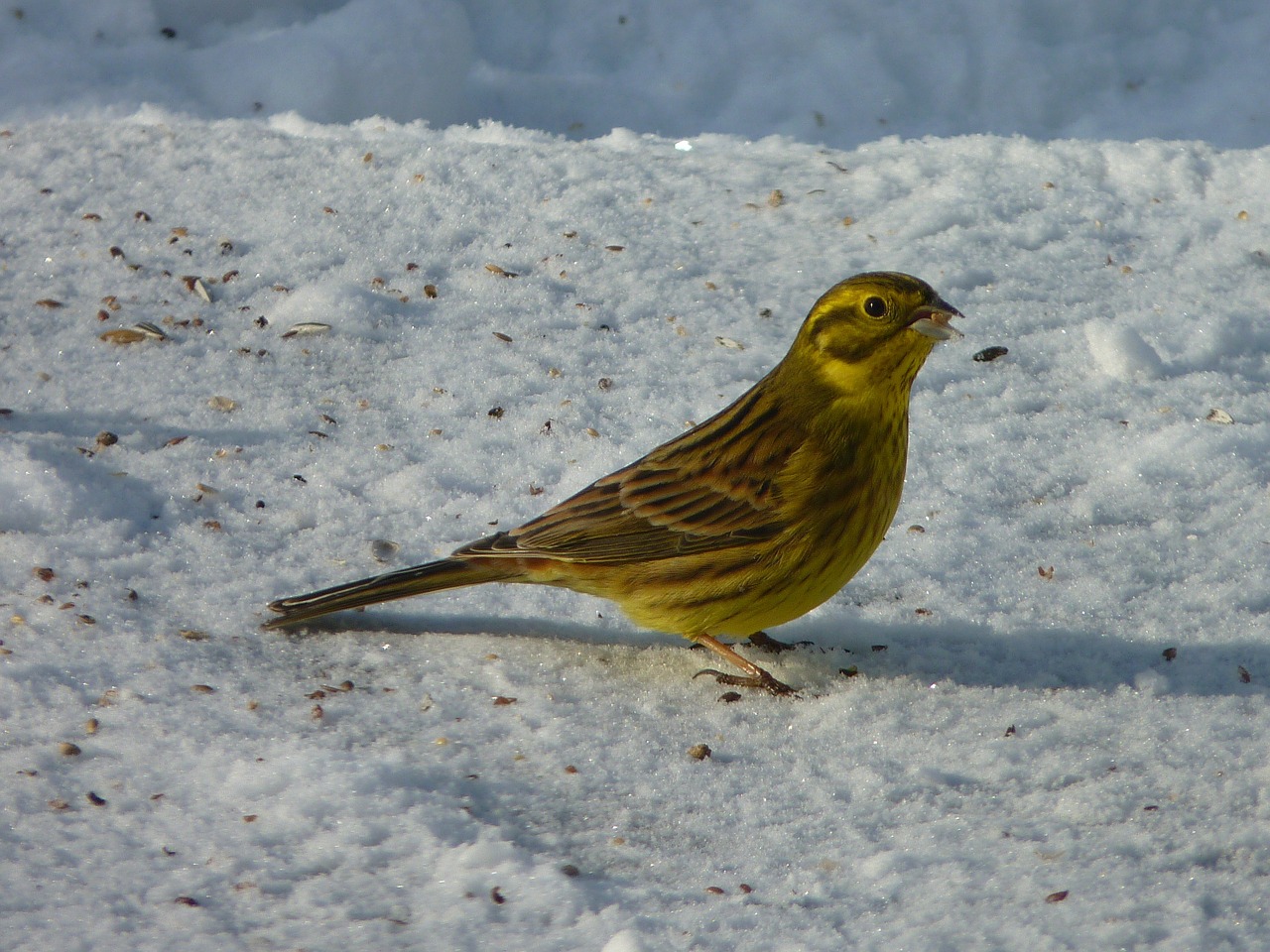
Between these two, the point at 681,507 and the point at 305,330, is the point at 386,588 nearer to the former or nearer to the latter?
the point at 681,507

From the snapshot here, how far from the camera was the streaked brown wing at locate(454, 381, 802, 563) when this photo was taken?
3.94 m

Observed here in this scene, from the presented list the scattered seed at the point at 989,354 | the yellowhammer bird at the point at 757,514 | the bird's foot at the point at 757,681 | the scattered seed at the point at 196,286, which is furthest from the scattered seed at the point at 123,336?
the scattered seed at the point at 989,354

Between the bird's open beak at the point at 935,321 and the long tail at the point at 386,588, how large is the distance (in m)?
1.37

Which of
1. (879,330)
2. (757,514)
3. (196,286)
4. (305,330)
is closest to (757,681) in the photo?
(757,514)

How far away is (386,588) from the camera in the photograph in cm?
402

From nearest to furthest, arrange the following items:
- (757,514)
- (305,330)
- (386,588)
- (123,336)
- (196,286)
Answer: (757,514), (386,588), (123,336), (305,330), (196,286)

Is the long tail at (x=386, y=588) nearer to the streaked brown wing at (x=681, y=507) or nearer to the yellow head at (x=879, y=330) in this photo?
the streaked brown wing at (x=681, y=507)

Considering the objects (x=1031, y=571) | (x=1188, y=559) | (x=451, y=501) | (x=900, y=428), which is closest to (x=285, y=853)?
(x=451, y=501)

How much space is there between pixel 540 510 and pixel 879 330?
133cm

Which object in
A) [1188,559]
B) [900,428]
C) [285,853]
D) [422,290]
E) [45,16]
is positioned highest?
[45,16]

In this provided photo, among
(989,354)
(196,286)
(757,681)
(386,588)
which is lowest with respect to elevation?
(757,681)

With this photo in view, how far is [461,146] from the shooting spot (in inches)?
254

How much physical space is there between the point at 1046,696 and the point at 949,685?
0.86ft

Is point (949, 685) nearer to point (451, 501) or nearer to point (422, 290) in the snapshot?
point (451, 501)
